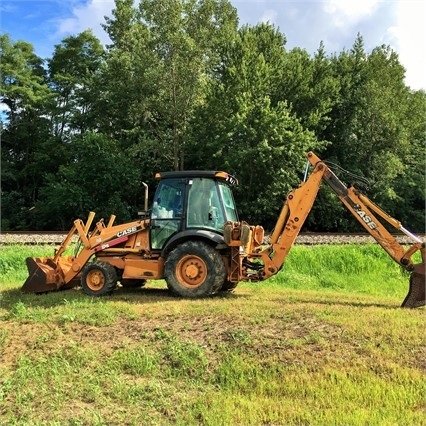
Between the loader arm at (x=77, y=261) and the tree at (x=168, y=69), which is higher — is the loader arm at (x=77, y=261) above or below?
below

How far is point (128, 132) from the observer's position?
107ft

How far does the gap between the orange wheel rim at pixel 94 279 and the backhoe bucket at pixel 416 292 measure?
560 cm

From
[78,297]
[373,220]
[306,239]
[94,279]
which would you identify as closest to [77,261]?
[94,279]

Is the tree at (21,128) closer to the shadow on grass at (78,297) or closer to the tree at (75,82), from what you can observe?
the tree at (75,82)

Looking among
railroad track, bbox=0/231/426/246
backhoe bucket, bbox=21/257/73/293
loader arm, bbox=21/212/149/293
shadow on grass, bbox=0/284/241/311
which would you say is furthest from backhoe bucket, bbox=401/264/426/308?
railroad track, bbox=0/231/426/246

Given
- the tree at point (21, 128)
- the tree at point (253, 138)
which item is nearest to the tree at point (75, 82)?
the tree at point (21, 128)

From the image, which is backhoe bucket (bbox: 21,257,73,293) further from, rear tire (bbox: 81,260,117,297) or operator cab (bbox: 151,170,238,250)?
operator cab (bbox: 151,170,238,250)

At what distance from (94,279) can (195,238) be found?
2.21m

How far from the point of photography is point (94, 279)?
33.2 ft

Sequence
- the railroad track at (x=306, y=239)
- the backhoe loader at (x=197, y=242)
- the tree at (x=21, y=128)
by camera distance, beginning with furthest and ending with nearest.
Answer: the tree at (x=21, y=128), the railroad track at (x=306, y=239), the backhoe loader at (x=197, y=242)

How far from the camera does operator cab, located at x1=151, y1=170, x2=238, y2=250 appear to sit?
389 inches

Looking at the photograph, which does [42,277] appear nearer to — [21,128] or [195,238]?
[195,238]

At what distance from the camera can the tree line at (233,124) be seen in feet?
92.1

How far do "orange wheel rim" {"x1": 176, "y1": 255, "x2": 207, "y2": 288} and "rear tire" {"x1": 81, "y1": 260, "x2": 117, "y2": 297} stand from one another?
1412 mm
